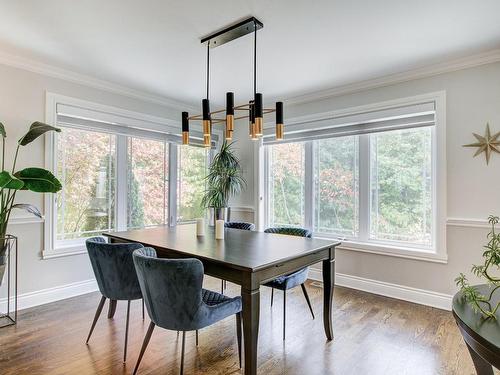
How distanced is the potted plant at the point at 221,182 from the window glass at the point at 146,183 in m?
0.67

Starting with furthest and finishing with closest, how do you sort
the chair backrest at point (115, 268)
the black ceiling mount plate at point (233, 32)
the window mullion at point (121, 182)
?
the window mullion at point (121, 182) → the black ceiling mount plate at point (233, 32) → the chair backrest at point (115, 268)

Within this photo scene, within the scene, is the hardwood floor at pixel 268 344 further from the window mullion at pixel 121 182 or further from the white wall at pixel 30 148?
the window mullion at pixel 121 182

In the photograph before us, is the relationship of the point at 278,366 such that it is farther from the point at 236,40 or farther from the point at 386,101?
the point at 386,101

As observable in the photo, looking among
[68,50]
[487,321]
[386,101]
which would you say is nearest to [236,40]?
[68,50]

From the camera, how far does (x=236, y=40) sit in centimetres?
267

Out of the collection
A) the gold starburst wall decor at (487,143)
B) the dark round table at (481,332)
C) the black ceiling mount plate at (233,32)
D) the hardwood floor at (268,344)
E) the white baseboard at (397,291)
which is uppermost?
the black ceiling mount plate at (233,32)

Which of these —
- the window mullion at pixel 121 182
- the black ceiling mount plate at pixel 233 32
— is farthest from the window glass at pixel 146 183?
the black ceiling mount plate at pixel 233 32

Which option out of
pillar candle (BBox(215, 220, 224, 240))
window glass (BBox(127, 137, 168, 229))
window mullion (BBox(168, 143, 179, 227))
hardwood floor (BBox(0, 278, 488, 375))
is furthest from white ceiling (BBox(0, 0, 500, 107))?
hardwood floor (BBox(0, 278, 488, 375))

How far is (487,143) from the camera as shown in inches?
115

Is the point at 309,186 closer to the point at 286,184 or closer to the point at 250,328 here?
the point at 286,184

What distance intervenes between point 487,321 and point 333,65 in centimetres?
279

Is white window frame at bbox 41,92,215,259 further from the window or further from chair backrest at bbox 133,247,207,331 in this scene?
chair backrest at bbox 133,247,207,331

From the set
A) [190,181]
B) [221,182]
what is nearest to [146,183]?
[190,181]

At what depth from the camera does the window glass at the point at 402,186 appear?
3396mm
